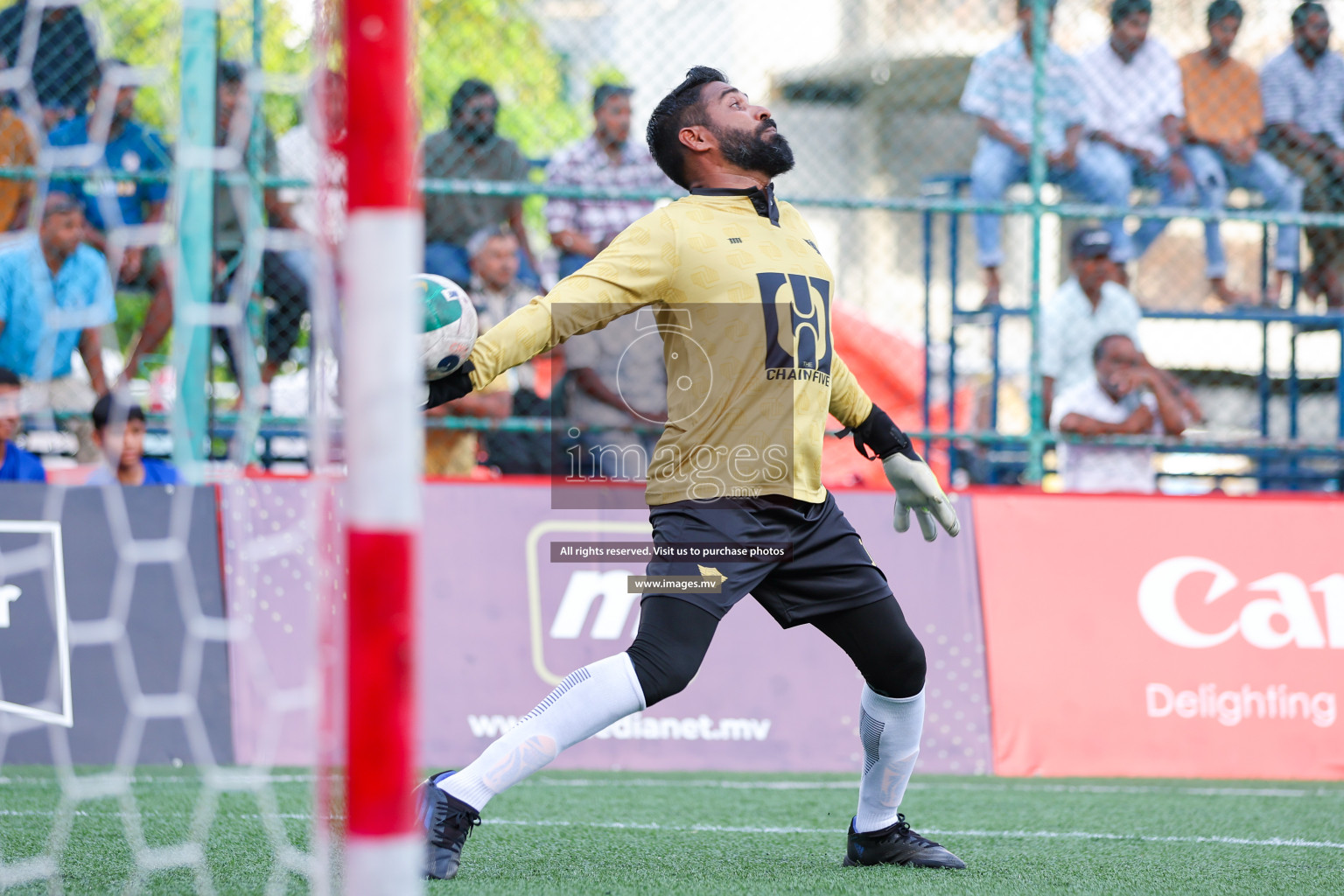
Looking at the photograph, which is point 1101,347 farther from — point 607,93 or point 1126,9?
point 607,93

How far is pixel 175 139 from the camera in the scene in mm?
6031

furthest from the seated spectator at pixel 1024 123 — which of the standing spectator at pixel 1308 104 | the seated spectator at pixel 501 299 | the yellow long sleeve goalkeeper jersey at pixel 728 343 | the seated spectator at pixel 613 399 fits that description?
the yellow long sleeve goalkeeper jersey at pixel 728 343

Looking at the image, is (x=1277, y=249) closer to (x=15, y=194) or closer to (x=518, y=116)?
(x=518, y=116)

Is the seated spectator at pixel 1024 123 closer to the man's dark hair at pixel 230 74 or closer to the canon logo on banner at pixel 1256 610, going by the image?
the canon logo on banner at pixel 1256 610

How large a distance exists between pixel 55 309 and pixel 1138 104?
5.50 meters

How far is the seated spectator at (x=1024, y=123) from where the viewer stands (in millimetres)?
7406

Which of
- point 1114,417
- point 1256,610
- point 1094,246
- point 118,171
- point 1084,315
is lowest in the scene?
point 1256,610

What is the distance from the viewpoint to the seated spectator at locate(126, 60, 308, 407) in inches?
221

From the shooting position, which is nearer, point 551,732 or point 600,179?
point 551,732

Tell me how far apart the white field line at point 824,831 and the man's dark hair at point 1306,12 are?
5.30 meters

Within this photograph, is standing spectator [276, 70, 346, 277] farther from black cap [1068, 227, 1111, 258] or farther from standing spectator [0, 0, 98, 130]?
black cap [1068, 227, 1111, 258]

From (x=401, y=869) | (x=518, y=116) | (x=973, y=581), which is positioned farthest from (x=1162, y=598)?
(x=518, y=116)

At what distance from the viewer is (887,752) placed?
3.72 meters

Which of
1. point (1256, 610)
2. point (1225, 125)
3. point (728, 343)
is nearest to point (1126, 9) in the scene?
point (1225, 125)
